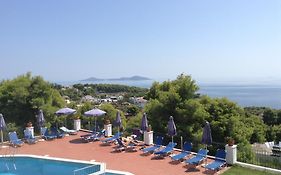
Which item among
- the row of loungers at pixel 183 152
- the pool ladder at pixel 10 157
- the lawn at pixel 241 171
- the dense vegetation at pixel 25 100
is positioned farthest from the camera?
the dense vegetation at pixel 25 100

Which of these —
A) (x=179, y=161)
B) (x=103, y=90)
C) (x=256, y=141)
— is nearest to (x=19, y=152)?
(x=179, y=161)

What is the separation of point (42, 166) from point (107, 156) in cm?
314

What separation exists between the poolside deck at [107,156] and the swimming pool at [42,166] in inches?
27.5

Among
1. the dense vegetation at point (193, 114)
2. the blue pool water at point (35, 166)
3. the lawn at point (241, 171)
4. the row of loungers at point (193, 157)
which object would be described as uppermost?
the dense vegetation at point (193, 114)

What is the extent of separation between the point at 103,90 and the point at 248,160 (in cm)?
18153

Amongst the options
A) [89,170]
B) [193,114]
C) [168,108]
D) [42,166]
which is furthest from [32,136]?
[193,114]

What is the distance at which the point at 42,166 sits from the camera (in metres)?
14.9

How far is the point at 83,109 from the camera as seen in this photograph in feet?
120

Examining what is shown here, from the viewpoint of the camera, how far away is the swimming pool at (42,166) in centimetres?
1366

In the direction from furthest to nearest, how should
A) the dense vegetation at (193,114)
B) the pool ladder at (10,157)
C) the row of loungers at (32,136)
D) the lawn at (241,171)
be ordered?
the dense vegetation at (193,114) < the row of loungers at (32,136) < the pool ladder at (10,157) < the lawn at (241,171)

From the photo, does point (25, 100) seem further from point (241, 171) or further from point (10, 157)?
point (241, 171)

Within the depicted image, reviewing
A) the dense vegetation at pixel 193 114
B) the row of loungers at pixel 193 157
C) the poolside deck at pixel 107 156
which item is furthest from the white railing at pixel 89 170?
the dense vegetation at pixel 193 114

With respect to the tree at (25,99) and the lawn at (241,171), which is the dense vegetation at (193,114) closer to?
the lawn at (241,171)

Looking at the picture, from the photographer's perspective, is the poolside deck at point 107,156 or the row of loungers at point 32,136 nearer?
the poolside deck at point 107,156
